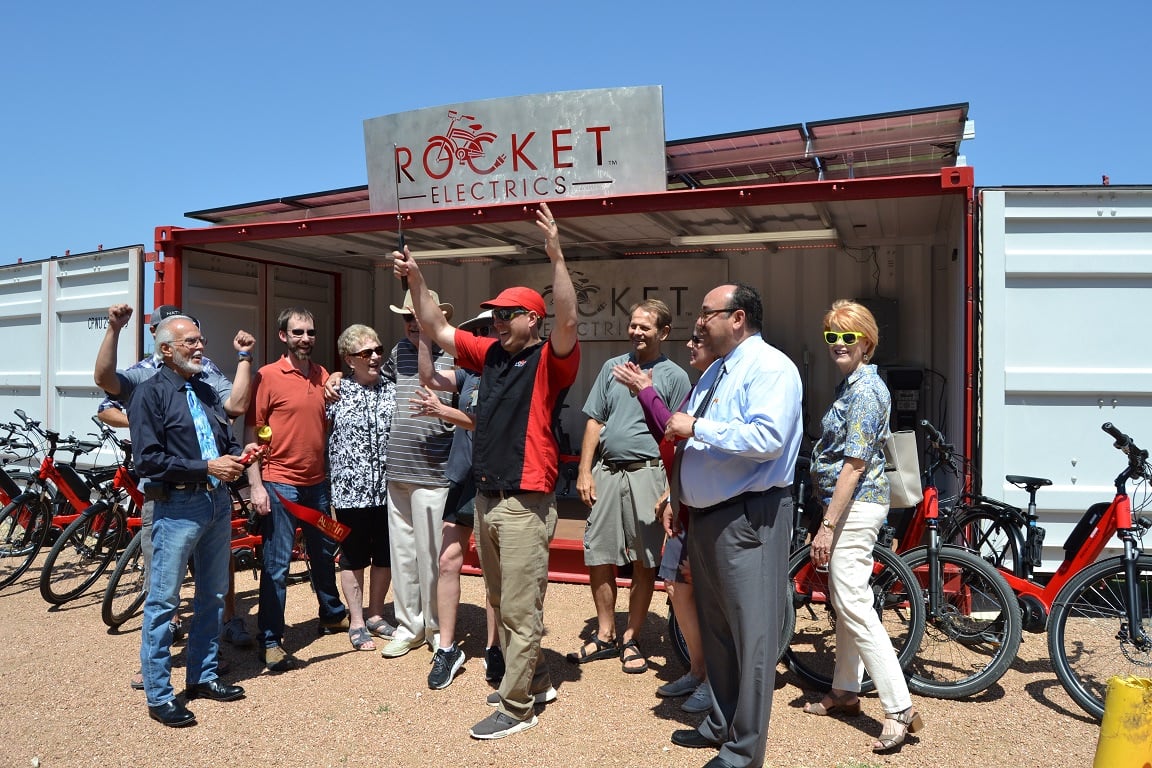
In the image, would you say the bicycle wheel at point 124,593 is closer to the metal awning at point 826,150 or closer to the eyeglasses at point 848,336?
the eyeglasses at point 848,336

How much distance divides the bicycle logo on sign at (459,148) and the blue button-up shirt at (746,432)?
373 centimetres

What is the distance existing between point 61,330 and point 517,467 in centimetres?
620

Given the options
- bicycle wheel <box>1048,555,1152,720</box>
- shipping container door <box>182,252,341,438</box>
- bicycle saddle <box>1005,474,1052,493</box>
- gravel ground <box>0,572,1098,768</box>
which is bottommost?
gravel ground <box>0,572,1098,768</box>

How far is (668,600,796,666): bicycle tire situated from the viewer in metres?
4.04

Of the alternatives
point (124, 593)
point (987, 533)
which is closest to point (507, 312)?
point (987, 533)

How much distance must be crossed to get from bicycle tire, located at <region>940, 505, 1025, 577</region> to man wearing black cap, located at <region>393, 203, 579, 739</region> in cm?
259

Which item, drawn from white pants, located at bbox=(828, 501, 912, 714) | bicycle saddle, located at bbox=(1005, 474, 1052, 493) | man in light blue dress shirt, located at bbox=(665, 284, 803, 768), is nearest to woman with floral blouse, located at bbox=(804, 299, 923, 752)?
white pants, located at bbox=(828, 501, 912, 714)

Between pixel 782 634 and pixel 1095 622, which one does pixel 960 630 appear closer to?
pixel 1095 622

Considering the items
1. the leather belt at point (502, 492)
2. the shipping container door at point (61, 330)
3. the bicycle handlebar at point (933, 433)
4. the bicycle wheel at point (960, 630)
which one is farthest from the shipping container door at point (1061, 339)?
the shipping container door at point (61, 330)

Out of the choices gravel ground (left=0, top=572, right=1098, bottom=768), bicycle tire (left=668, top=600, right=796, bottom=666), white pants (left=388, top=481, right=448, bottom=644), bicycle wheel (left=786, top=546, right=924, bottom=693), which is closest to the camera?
gravel ground (left=0, top=572, right=1098, bottom=768)

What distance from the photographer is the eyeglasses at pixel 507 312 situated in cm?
362

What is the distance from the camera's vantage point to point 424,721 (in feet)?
12.4

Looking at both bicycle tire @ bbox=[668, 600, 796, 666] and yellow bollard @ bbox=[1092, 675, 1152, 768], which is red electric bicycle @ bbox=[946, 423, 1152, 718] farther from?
yellow bollard @ bbox=[1092, 675, 1152, 768]

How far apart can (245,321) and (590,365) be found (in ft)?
11.9
